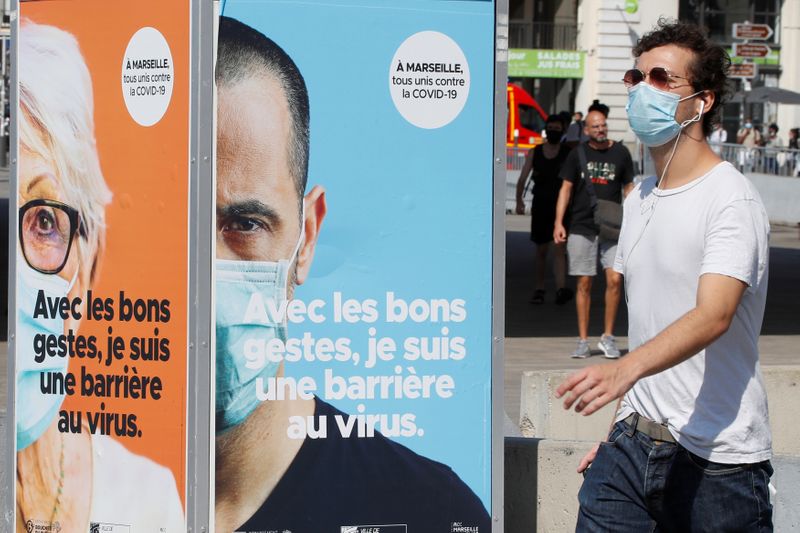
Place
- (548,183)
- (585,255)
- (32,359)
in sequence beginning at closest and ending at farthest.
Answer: (32,359), (585,255), (548,183)

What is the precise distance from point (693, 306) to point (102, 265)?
6.58ft

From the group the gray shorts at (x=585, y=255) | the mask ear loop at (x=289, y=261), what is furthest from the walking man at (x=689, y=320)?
the gray shorts at (x=585, y=255)

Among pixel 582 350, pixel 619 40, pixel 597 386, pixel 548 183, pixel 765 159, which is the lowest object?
pixel 582 350

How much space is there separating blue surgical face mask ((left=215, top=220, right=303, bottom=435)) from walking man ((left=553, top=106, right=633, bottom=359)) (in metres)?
6.26

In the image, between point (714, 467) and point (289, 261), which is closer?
point (714, 467)

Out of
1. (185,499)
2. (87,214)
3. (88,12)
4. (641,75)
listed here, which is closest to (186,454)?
(185,499)

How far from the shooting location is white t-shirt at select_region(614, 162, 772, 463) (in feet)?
11.2

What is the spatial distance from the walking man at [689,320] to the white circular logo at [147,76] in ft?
4.85

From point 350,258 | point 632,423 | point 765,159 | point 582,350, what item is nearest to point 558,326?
point 582,350

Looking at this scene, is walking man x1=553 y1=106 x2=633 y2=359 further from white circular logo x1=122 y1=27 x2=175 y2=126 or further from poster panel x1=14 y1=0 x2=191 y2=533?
white circular logo x1=122 y1=27 x2=175 y2=126

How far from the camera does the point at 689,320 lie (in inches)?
127

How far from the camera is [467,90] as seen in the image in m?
4.55

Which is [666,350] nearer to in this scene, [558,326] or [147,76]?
[147,76]

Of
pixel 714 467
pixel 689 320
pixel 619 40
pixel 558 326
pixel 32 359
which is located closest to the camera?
pixel 689 320
